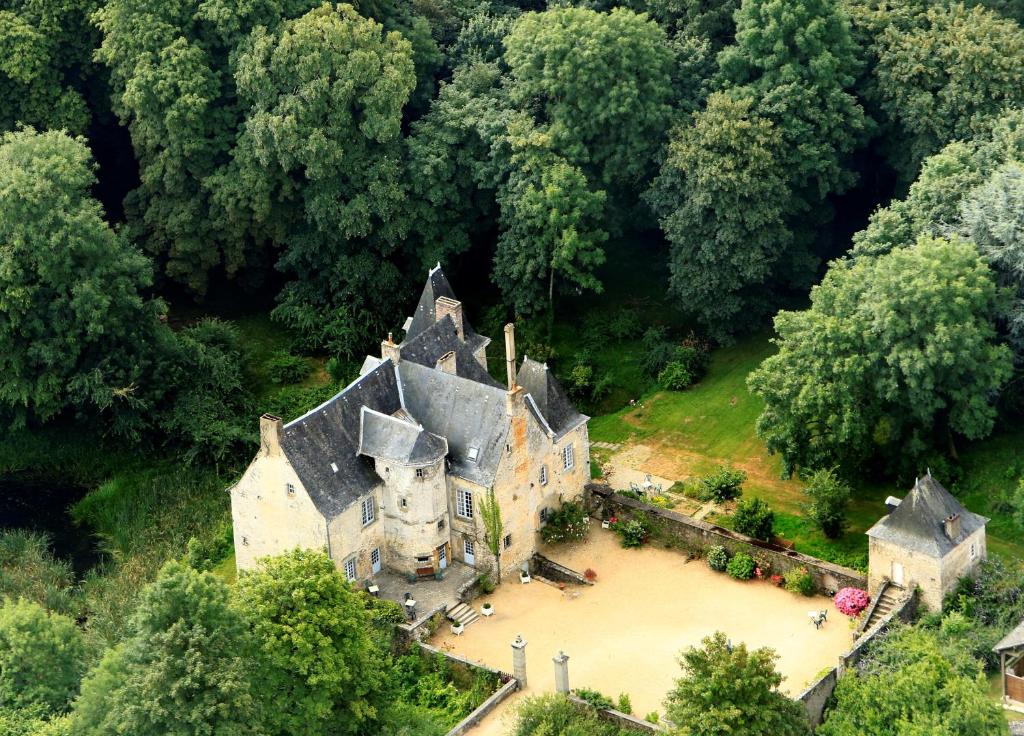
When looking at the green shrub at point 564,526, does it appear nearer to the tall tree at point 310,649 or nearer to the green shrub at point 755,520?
the green shrub at point 755,520

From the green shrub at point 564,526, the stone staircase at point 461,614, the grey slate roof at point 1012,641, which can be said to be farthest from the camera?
the green shrub at point 564,526

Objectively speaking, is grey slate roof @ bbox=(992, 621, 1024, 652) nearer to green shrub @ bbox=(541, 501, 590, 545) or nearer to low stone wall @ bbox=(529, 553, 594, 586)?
low stone wall @ bbox=(529, 553, 594, 586)

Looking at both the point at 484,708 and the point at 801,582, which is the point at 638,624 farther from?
the point at 484,708

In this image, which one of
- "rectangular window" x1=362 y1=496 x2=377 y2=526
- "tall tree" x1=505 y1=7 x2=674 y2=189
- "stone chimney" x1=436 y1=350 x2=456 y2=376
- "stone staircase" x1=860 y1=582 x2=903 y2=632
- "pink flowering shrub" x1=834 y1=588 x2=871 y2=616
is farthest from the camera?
"tall tree" x1=505 y1=7 x2=674 y2=189

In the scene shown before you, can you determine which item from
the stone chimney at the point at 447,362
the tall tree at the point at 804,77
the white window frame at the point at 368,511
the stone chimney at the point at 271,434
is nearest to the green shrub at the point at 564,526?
the white window frame at the point at 368,511

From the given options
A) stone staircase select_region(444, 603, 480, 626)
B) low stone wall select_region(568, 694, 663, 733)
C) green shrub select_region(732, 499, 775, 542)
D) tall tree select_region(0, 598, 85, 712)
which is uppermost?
tall tree select_region(0, 598, 85, 712)

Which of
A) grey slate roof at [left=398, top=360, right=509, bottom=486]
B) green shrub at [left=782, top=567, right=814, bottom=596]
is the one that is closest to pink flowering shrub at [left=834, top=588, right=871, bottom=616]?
green shrub at [left=782, top=567, right=814, bottom=596]

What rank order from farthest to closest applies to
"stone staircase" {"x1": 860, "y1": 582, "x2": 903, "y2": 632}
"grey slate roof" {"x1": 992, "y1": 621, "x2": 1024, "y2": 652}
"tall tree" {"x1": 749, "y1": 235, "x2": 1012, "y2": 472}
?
"tall tree" {"x1": 749, "y1": 235, "x2": 1012, "y2": 472}
"stone staircase" {"x1": 860, "y1": 582, "x2": 903, "y2": 632}
"grey slate roof" {"x1": 992, "y1": 621, "x2": 1024, "y2": 652}
